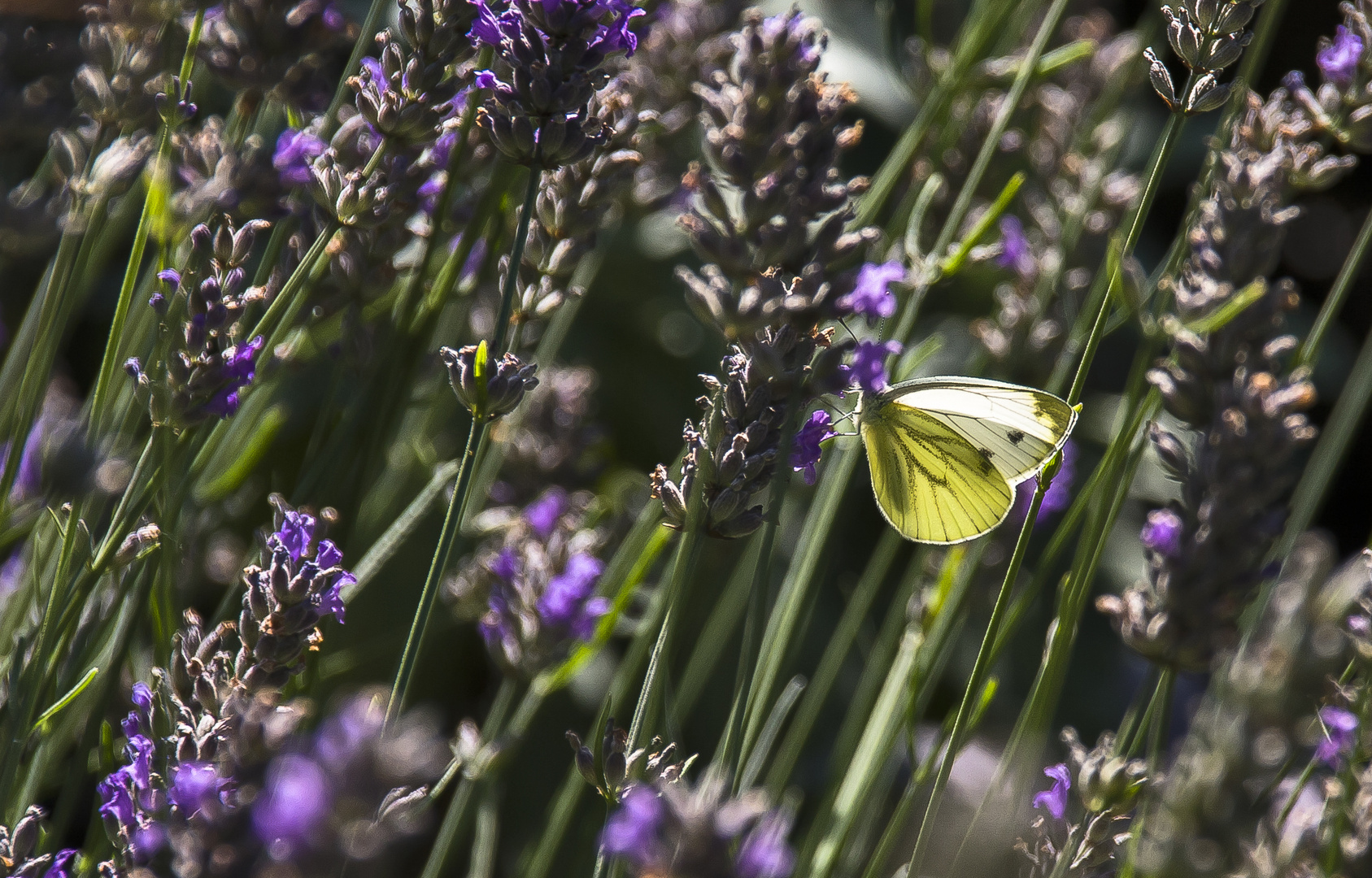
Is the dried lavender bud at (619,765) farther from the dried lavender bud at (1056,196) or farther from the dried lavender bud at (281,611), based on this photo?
the dried lavender bud at (1056,196)

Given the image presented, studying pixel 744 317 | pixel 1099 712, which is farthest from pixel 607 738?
pixel 1099 712

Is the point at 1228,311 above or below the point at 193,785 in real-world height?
above

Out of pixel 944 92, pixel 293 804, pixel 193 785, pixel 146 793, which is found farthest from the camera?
pixel 944 92

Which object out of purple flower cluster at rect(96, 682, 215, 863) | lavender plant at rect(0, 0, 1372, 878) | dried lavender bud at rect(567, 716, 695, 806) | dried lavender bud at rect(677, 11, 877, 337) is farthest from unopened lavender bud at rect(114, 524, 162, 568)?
dried lavender bud at rect(677, 11, 877, 337)

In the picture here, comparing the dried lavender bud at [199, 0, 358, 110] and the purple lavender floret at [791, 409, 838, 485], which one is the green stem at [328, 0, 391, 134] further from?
the purple lavender floret at [791, 409, 838, 485]

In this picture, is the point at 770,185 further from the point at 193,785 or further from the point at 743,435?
the point at 193,785

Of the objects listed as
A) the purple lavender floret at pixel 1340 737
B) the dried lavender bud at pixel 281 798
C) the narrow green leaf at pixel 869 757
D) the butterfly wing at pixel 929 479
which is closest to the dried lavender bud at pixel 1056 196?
the butterfly wing at pixel 929 479

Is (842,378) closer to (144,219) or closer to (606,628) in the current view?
(606,628)

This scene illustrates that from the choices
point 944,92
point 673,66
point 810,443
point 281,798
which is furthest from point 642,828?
point 673,66
